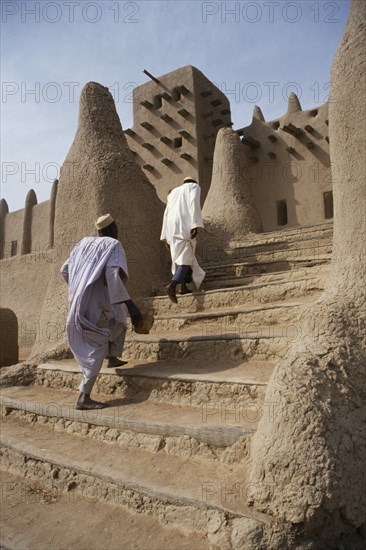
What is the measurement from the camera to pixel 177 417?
259 centimetres

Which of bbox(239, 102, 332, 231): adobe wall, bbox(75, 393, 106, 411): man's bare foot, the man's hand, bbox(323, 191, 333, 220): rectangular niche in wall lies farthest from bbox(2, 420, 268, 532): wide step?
bbox(323, 191, 333, 220): rectangular niche in wall

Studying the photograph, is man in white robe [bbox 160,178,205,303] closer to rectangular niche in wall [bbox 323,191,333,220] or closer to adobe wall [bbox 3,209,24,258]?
rectangular niche in wall [bbox 323,191,333,220]

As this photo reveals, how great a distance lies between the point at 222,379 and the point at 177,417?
1.16 feet

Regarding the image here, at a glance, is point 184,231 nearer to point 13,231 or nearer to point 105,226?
point 105,226

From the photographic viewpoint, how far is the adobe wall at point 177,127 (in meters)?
11.6

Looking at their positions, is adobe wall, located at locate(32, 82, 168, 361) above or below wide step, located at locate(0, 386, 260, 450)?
above

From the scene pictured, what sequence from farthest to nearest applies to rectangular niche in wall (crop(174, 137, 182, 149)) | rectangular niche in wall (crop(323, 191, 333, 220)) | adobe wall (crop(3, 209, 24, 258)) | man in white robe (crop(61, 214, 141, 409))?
adobe wall (crop(3, 209, 24, 258)), rectangular niche in wall (crop(174, 137, 182, 149)), rectangular niche in wall (crop(323, 191, 333, 220)), man in white robe (crop(61, 214, 141, 409))

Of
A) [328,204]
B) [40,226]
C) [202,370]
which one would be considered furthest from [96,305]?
[40,226]

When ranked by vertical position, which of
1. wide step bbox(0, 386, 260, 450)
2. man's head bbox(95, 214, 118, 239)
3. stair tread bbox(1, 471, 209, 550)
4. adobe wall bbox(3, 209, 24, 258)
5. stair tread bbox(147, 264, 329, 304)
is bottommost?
stair tread bbox(1, 471, 209, 550)

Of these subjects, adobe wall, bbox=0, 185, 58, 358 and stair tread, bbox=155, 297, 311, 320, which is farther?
adobe wall, bbox=0, 185, 58, 358

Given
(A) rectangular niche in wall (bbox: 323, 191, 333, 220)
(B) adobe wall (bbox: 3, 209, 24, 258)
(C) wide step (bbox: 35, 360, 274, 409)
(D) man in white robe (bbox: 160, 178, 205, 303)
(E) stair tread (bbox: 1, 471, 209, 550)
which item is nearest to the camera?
(E) stair tread (bbox: 1, 471, 209, 550)

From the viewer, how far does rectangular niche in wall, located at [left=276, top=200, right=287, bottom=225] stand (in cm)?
1130

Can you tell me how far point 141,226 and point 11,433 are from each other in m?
3.05

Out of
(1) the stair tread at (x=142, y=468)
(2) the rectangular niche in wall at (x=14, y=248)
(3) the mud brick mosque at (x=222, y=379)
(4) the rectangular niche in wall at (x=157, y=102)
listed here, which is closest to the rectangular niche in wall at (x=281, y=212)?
(4) the rectangular niche in wall at (x=157, y=102)
